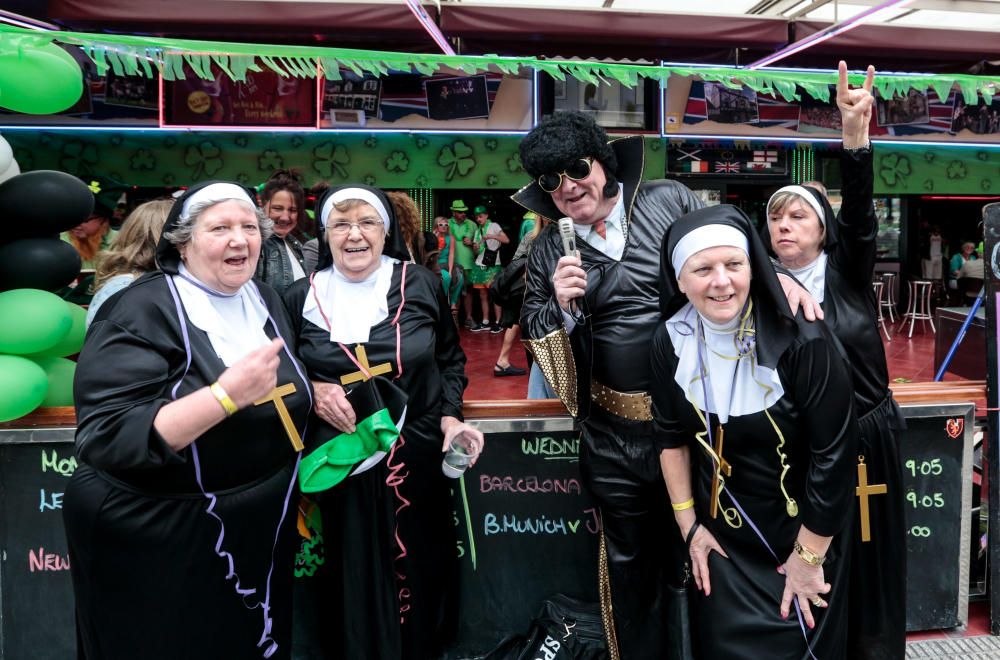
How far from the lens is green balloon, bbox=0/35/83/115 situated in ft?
7.93

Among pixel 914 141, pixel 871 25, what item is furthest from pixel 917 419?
pixel 914 141

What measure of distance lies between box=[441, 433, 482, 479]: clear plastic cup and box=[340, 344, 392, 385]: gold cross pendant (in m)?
0.37

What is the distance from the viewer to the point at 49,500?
271 cm

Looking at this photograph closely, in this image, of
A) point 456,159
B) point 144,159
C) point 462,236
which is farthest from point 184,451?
point 144,159

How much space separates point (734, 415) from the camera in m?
1.84

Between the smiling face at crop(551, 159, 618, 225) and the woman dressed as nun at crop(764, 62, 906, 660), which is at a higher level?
the smiling face at crop(551, 159, 618, 225)

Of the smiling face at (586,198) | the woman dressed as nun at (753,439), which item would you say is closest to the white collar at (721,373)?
the woman dressed as nun at (753,439)

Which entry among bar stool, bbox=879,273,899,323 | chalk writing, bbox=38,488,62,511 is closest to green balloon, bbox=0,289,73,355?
chalk writing, bbox=38,488,62,511

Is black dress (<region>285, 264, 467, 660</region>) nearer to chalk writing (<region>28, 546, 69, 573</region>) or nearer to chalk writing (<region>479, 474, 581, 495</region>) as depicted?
chalk writing (<region>479, 474, 581, 495</region>)

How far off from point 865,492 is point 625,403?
884 millimetres

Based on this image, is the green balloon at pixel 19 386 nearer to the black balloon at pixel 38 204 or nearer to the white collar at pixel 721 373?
the black balloon at pixel 38 204

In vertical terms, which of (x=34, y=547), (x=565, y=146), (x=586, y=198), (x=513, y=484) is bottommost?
(x=34, y=547)

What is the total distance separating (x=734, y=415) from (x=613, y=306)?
2.23 feet

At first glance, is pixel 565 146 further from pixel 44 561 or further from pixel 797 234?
pixel 44 561
